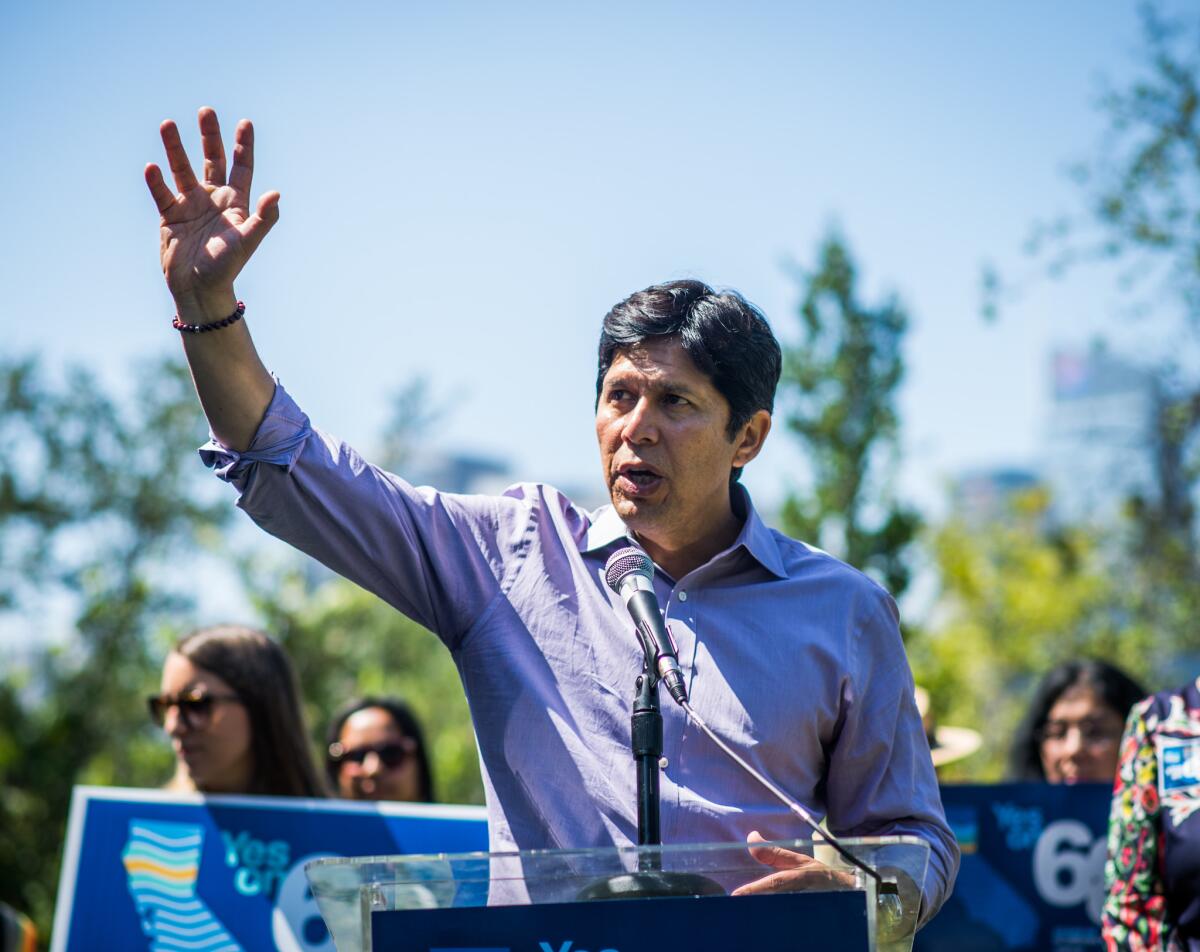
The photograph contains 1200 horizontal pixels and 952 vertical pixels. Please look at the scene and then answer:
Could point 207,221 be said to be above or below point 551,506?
above

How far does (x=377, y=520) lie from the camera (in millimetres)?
2680

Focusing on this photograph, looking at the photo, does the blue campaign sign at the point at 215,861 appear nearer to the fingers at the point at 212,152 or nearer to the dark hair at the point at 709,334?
the dark hair at the point at 709,334

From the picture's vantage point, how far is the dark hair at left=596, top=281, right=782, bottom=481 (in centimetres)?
284

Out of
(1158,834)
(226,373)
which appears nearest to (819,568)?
(226,373)

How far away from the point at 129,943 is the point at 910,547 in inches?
427

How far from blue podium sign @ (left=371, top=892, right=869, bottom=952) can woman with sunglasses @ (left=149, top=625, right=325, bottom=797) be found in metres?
3.28

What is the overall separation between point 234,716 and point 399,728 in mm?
1139

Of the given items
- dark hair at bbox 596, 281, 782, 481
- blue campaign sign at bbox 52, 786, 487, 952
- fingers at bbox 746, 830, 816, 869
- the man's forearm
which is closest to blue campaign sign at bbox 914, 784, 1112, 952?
blue campaign sign at bbox 52, 786, 487, 952

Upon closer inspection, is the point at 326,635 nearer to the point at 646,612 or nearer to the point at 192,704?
the point at 192,704

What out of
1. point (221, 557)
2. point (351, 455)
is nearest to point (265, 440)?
point (351, 455)

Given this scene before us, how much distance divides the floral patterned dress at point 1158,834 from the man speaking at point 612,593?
3.77 ft

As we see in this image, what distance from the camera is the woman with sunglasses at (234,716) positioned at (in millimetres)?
5055

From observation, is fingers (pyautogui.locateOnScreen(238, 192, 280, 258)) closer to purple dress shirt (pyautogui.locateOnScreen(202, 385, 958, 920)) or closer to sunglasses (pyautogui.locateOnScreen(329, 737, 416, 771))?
purple dress shirt (pyautogui.locateOnScreen(202, 385, 958, 920))

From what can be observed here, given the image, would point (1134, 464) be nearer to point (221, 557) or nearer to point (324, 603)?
point (324, 603)
